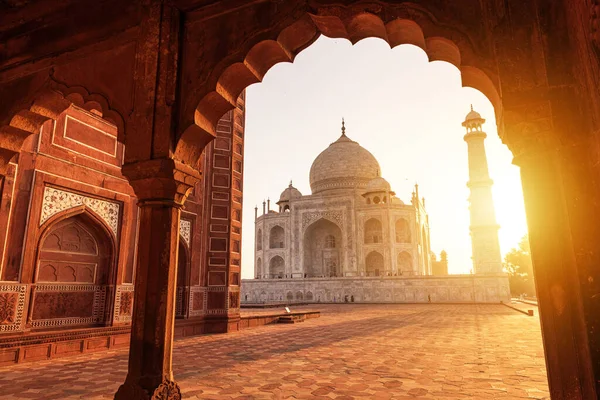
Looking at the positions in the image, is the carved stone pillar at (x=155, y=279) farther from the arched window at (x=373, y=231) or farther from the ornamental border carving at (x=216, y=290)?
the arched window at (x=373, y=231)

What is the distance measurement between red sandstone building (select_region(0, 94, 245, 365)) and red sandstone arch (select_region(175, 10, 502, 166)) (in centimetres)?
180

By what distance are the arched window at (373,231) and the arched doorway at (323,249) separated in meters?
2.20

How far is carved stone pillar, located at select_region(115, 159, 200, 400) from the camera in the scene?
128 inches

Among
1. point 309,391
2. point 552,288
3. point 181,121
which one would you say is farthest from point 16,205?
point 552,288

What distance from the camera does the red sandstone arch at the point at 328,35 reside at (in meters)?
3.04

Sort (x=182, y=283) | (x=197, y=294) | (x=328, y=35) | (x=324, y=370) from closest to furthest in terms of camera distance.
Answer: (x=328, y=35), (x=324, y=370), (x=182, y=283), (x=197, y=294)

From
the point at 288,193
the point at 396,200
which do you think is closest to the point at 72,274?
the point at 396,200

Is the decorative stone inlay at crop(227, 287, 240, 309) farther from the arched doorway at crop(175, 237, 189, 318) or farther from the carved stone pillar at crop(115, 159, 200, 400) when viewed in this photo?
the carved stone pillar at crop(115, 159, 200, 400)

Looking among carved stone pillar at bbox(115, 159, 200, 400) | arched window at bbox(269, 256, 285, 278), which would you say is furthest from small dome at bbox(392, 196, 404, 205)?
carved stone pillar at bbox(115, 159, 200, 400)

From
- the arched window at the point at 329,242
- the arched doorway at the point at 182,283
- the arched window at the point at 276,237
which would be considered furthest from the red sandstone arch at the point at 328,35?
the arched window at the point at 276,237

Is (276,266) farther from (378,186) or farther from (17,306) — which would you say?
(17,306)

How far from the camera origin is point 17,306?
5941mm

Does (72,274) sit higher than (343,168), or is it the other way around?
(343,168)

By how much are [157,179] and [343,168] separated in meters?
31.1
